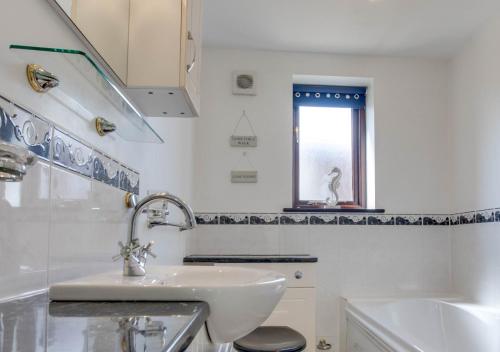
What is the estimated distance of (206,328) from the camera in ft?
2.95

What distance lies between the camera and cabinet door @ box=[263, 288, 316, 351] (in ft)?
8.80

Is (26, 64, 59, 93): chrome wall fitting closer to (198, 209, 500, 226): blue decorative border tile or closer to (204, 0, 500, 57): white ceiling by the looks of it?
(204, 0, 500, 57): white ceiling

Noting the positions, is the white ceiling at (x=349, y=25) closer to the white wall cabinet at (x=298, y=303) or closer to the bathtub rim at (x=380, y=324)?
the white wall cabinet at (x=298, y=303)

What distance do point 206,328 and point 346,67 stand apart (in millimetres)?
2898

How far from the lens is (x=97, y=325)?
0.61 metres

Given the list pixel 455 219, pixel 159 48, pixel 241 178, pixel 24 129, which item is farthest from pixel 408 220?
pixel 24 129

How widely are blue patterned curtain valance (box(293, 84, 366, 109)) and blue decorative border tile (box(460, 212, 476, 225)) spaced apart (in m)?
1.13

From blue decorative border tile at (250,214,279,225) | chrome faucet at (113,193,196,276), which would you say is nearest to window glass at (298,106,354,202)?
blue decorative border tile at (250,214,279,225)

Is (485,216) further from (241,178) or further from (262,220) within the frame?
(241,178)

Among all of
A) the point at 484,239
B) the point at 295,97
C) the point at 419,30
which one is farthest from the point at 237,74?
the point at 484,239

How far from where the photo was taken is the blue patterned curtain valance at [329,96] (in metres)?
3.53

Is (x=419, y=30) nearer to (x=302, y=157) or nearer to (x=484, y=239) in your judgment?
(x=302, y=157)

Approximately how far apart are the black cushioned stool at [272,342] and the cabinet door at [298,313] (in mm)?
476

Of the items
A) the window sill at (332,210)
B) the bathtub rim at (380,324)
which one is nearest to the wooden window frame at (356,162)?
the window sill at (332,210)
